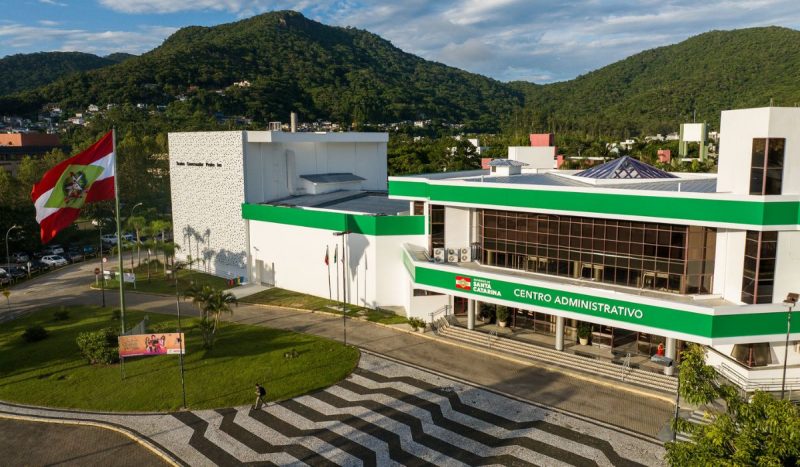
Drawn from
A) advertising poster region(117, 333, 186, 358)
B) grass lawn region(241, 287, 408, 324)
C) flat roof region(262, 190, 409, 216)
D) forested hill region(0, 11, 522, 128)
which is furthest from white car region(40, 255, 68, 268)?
forested hill region(0, 11, 522, 128)

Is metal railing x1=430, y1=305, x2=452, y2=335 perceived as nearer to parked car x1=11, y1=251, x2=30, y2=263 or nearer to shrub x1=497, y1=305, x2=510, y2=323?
shrub x1=497, y1=305, x2=510, y2=323

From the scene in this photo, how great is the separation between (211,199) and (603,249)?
35.5 m

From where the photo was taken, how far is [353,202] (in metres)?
45.9


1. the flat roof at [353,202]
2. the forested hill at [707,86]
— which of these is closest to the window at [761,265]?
the flat roof at [353,202]

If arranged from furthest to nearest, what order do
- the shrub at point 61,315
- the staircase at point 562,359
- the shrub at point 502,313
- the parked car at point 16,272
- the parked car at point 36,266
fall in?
the parked car at point 36,266 → the parked car at point 16,272 → the shrub at point 61,315 → the shrub at point 502,313 → the staircase at point 562,359

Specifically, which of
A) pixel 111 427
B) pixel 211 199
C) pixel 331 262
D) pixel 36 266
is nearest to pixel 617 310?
pixel 331 262

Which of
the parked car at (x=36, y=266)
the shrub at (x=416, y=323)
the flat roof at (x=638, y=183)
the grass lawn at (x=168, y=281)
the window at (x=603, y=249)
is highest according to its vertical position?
the flat roof at (x=638, y=183)

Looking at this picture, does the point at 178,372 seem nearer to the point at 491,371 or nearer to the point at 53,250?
the point at 491,371

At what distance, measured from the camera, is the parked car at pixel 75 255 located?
61062mm

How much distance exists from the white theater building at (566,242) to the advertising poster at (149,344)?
14157 millimetres

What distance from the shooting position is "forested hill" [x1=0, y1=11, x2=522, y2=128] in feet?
408

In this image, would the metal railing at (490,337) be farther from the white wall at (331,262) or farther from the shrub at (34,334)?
the shrub at (34,334)

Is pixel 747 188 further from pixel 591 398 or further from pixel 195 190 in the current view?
pixel 195 190

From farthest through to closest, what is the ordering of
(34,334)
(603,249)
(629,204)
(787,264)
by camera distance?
1. (34,334)
2. (603,249)
3. (629,204)
4. (787,264)
